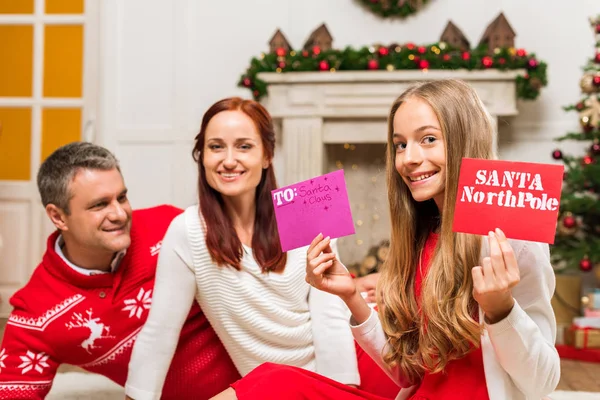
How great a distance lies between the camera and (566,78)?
4.25 metres

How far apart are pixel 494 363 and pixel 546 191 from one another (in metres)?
0.33

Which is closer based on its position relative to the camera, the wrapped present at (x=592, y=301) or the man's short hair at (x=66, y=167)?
the man's short hair at (x=66, y=167)

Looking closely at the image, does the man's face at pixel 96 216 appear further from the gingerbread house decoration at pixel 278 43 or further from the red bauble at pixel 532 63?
the red bauble at pixel 532 63

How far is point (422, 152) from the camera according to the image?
52.4 inches

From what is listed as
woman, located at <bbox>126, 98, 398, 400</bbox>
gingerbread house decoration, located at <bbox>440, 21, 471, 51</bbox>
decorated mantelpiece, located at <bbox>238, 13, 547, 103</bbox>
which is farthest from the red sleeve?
gingerbread house decoration, located at <bbox>440, 21, 471, 51</bbox>

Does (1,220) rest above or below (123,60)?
below

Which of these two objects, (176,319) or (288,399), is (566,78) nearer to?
(176,319)

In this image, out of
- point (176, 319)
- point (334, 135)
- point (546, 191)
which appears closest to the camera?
point (546, 191)

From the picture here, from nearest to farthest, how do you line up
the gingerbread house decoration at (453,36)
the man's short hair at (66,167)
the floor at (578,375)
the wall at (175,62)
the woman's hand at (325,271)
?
the woman's hand at (325,271), the man's short hair at (66,167), the floor at (578,375), the gingerbread house decoration at (453,36), the wall at (175,62)

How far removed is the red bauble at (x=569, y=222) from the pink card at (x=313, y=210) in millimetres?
2496

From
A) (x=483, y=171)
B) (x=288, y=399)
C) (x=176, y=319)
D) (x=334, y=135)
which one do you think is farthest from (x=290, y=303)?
(x=334, y=135)

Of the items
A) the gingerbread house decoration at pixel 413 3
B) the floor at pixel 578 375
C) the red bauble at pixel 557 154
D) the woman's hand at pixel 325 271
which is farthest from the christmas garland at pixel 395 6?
the woman's hand at pixel 325 271

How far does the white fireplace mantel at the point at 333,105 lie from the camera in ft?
12.9

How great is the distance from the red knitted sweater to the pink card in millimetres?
713
